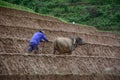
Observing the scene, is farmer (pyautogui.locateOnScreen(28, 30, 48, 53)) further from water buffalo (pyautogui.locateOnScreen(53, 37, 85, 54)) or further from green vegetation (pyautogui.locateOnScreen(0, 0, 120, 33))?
green vegetation (pyautogui.locateOnScreen(0, 0, 120, 33))

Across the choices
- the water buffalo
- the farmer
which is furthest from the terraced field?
the farmer

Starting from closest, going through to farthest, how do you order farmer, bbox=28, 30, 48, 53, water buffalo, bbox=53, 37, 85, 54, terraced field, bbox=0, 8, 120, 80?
1. terraced field, bbox=0, 8, 120, 80
2. farmer, bbox=28, 30, 48, 53
3. water buffalo, bbox=53, 37, 85, 54

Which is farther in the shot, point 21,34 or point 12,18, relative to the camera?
point 12,18

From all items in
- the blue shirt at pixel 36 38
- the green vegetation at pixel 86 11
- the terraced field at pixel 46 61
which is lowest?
the green vegetation at pixel 86 11

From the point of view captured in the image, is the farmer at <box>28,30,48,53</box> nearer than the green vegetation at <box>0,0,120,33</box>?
Yes

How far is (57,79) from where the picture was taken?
9.72 metres

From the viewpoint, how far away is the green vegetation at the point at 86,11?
3200 cm

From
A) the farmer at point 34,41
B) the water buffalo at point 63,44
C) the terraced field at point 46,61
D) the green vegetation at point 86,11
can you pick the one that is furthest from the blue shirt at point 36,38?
the green vegetation at point 86,11

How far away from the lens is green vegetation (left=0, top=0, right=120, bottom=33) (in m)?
32.0

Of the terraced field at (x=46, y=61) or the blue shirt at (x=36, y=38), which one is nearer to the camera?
the terraced field at (x=46, y=61)

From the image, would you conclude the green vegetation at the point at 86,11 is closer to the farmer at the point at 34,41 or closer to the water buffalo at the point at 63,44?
the water buffalo at the point at 63,44

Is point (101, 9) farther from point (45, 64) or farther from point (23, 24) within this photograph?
point (45, 64)

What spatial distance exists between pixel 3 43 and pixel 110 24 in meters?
21.8

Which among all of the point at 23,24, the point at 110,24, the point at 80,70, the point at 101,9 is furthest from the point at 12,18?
the point at 101,9
